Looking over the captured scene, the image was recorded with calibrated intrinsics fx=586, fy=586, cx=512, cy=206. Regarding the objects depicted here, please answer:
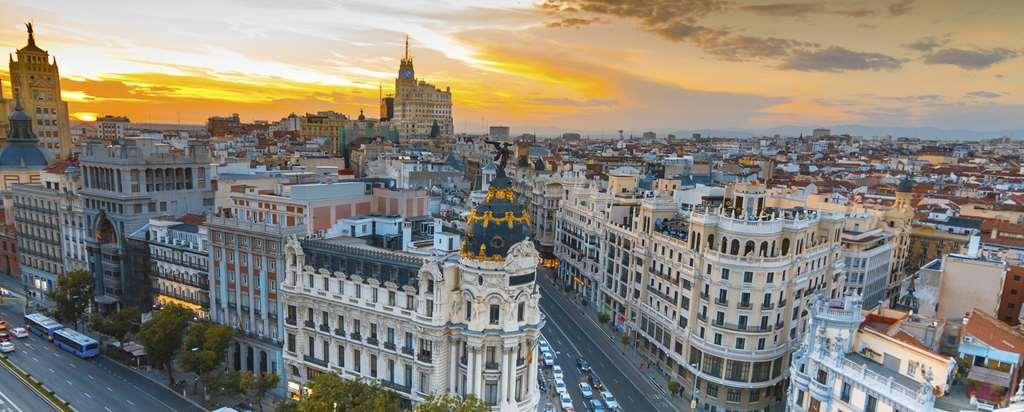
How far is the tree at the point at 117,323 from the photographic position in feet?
298

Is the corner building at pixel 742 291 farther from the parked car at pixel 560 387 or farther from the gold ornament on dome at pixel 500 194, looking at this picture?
the gold ornament on dome at pixel 500 194

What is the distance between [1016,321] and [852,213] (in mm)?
40785

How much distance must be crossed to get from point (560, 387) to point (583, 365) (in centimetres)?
1307

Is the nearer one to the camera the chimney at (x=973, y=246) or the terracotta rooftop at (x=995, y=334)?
the terracotta rooftop at (x=995, y=334)

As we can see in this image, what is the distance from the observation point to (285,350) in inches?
3110

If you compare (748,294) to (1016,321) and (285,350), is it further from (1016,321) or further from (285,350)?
(285,350)

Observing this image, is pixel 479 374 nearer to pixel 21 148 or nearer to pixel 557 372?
pixel 557 372

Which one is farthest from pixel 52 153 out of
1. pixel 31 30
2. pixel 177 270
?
pixel 177 270

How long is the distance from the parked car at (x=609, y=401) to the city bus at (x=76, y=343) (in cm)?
8200

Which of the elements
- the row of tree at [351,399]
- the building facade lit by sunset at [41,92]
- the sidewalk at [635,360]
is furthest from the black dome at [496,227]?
the building facade lit by sunset at [41,92]

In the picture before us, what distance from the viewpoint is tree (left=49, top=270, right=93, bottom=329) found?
100m

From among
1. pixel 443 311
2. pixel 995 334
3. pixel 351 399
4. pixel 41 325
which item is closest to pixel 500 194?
pixel 443 311

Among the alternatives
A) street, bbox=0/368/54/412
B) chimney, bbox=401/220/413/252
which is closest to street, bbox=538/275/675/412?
chimney, bbox=401/220/413/252

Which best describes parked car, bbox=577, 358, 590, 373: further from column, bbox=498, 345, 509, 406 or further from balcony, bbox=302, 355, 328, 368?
balcony, bbox=302, 355, 328, 368
